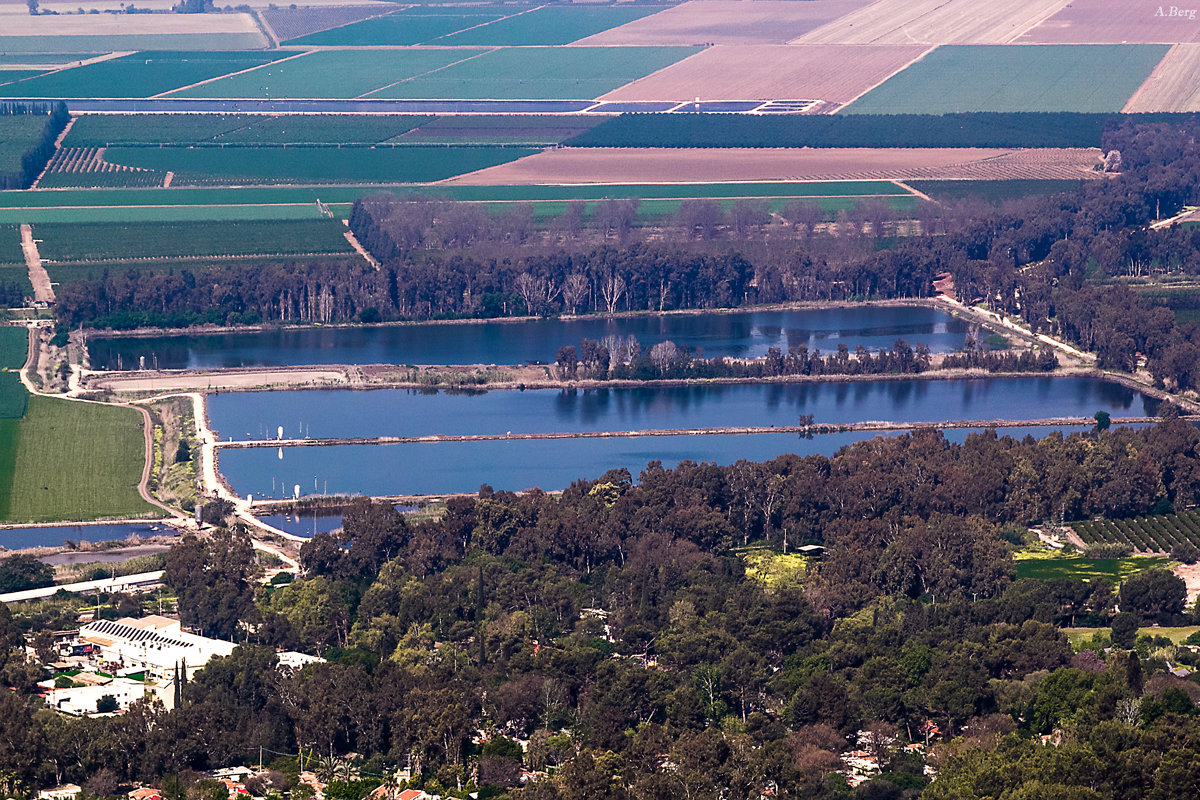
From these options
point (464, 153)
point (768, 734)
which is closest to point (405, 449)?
point (768, 734)

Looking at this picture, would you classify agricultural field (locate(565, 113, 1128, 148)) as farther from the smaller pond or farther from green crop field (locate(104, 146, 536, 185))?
the smaller pond

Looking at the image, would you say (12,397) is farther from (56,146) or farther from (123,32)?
(123,32)

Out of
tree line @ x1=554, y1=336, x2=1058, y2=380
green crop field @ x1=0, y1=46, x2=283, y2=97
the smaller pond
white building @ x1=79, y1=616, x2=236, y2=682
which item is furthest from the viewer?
green crop field @ x1=0, y1=46, x2=283, y2=97

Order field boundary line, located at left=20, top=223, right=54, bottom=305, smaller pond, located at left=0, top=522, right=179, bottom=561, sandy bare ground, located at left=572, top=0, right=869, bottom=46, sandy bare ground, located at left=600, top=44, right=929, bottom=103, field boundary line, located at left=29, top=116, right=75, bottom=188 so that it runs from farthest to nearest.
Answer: sandy bare ground, located at left=572, top=0, right=869, bottom=46
sandy bare ground, located at left=600, top=44, right=929, bottom=103
field boundary line, located at left=29, top=116, right=75, bottom=188
field boundary line, located at left=20, top=223, right=54, bottom=305
smaller pond, located at left=0, top=522, right=179, bottom=561

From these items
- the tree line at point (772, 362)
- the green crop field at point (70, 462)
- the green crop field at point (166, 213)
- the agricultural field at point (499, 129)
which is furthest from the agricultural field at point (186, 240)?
the green crop field at point (70, 462)

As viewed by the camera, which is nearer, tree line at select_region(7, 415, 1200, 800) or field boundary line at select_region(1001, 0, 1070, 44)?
tree line at select_region(7, 415, 1200, 800)

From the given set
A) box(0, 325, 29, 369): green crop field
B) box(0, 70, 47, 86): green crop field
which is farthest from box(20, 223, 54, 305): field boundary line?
box(0, 70, 47, 86): green crop field

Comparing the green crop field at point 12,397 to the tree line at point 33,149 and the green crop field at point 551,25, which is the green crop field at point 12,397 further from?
the green crop field at point 551,25

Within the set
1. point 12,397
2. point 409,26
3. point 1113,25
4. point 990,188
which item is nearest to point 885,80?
point 1113,25

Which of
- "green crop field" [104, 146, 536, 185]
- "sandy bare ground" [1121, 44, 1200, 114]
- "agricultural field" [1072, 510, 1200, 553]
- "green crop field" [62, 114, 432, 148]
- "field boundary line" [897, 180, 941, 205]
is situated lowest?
"agricultural field" [1072, 510, 1200, 553]
